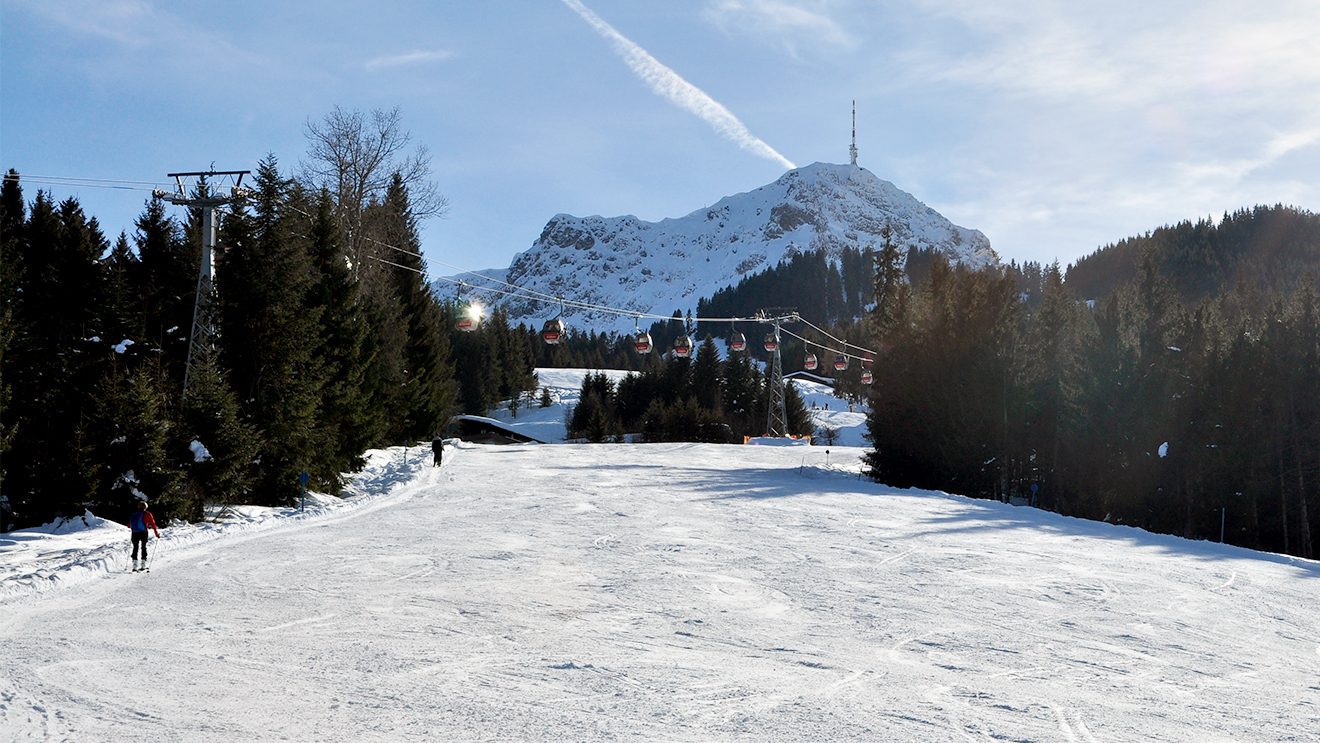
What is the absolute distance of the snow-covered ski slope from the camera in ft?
24.8

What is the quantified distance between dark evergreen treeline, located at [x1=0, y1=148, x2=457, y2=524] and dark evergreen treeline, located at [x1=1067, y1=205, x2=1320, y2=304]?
505 ft

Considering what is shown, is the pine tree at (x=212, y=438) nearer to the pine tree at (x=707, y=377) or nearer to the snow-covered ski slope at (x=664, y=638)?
the snow-covered ski slope at (x=664, y=638)

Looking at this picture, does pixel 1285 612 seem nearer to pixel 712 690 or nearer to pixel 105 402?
pixel 712 690

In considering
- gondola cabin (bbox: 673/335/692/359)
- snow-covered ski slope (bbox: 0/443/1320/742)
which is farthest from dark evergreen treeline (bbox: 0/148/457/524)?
gondola cabin (bbox: 673/335/692/359)

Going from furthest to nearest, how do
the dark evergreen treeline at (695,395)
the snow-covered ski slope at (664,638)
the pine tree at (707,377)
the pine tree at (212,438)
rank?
the pine tree at (707,377)
the dark evergreen treeline at (695,395)
the pine tree at (212,438)
the snow-covered ski slope at (664,638)

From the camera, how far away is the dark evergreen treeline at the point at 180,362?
62.6ft

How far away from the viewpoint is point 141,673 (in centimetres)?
862

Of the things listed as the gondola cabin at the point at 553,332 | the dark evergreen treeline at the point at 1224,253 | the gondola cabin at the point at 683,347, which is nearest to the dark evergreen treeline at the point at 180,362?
the gondola cabin at the point at 553,332

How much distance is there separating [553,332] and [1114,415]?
26210 mm

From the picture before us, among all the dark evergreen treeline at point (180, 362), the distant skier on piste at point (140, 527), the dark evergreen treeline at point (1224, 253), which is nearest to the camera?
the distant skier on piste at point (140, 527)

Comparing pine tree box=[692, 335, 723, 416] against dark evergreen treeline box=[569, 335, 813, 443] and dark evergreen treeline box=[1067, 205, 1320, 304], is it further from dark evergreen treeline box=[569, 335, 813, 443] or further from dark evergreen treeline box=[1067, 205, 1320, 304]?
dark evergreen treeline box=[1067, 205, 1320, 304]

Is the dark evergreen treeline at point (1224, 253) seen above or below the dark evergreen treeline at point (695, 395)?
above

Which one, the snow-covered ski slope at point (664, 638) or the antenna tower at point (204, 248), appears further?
the antenna tower at point (204, 248)

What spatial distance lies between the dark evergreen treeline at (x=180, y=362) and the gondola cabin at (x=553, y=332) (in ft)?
19.6
